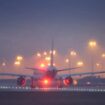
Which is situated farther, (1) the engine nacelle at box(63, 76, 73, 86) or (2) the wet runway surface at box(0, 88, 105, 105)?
(1) the engine nacelle at box(63, 76, 73, 86)

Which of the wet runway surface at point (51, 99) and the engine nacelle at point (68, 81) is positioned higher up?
the engine nacelle at point (68, 81)

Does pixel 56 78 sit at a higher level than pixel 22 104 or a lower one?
higher

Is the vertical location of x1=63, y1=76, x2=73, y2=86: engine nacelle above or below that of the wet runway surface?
above

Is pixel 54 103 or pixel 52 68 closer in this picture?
pixel 54 103

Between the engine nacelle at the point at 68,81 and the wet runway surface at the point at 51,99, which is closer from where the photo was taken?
the wet runway surface at the point at 51,99

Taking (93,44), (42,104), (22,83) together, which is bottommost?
(42,104)

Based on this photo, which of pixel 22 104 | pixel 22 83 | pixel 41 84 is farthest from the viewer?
pixel 41 84

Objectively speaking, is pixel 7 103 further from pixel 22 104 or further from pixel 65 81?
pixel 65 81

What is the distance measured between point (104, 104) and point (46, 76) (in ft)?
240

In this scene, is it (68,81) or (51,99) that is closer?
(51,99)

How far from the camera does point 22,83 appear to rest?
4348 inches

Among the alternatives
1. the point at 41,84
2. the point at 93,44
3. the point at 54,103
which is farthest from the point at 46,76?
the point at 54,103

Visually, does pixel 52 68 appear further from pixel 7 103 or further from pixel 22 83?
pixel 7 103

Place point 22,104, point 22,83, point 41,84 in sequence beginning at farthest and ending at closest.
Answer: point 41,84 → point 22,83 → point 22,104
